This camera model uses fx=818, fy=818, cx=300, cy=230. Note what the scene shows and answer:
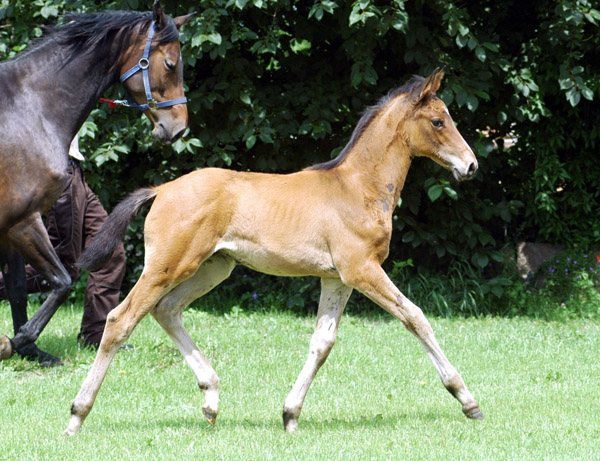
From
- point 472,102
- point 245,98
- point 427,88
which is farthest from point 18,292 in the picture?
point 472,102

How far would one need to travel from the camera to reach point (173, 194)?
4758 mm

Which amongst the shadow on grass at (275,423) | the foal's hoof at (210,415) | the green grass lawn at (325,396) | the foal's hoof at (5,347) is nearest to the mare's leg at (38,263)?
the foal's hoof at (5,347)

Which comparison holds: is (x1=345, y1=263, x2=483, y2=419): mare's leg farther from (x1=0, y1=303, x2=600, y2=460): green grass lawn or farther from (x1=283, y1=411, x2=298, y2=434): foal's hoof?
(x1=283, y1=411, x2=298, y2=434): foal's hoof

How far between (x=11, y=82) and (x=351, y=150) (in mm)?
2473

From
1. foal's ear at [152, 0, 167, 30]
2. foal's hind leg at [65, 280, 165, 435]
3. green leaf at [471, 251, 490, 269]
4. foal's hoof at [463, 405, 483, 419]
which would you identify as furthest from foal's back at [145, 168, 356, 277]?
green leaf at [471, 251, 490, 269]

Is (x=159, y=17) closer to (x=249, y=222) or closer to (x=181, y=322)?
(x=249, y=222)

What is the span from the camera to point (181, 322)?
501 cm

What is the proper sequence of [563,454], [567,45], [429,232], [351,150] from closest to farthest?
[563,454] → [351,150] → [567,45] → [429,232]

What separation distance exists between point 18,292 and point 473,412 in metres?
3.71

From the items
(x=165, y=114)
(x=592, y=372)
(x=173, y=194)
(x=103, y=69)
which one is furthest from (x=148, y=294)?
(x=592, y=372)

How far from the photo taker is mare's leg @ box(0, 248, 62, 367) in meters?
6.37

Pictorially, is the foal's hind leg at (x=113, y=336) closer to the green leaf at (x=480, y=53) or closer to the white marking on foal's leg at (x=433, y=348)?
the white marking on foal's leg at (x=433, y=348)

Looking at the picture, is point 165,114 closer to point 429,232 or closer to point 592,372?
point 592,372

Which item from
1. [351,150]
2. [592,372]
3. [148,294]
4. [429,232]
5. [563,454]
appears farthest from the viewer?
[429,232]
